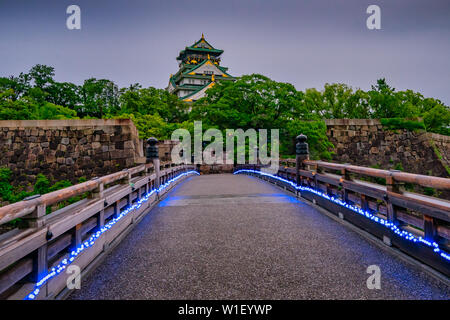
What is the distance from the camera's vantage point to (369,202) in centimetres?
400

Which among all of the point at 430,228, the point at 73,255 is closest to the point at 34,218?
the point at 73,255

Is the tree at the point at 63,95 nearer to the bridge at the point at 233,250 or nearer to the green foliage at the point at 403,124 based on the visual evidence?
the bridge at the point at 233,250

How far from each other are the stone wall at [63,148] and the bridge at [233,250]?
9.07 metres

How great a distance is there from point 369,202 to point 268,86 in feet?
46.0

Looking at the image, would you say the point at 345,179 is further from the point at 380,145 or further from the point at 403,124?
the point at 403,124

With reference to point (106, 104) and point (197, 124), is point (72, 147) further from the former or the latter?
point (106, 104)

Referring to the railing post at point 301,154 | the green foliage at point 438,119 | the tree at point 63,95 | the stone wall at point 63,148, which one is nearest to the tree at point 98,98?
the tree at point 63,95

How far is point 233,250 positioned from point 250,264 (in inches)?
19.5

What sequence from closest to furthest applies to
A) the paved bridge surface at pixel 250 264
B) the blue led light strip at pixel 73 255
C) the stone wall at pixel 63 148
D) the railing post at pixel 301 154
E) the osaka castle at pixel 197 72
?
the blue led light strip at pixel 73 255
the paved bridge surface at pixel 250 264
the railing post at pixel 301 154
the stone wall at pixel 63 148
the osaka castle at pixel 197 72

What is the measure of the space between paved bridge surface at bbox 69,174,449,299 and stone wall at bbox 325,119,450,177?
17.0 m

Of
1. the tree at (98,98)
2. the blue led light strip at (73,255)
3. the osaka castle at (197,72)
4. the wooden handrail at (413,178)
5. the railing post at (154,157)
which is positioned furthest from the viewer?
the osaka castle at (197,72)

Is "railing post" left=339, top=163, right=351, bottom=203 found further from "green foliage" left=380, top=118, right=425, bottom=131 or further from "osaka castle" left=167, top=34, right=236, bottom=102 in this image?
"osaka castle" left=167, top=34, right=236, bottom=102

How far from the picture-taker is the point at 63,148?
1318 cm

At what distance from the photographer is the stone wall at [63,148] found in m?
13.0
